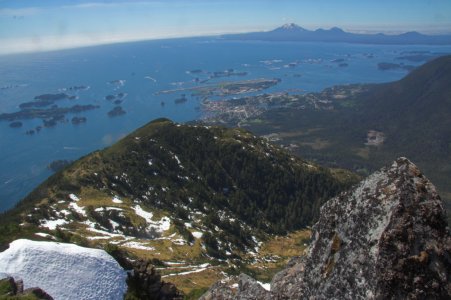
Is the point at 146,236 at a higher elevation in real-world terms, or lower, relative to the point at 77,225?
lower

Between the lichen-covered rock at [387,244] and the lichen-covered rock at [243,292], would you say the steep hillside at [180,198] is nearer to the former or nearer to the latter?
the lichen-covered rock at [243,292]

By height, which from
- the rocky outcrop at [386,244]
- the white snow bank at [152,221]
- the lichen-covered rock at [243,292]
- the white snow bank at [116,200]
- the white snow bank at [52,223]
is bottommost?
the white snow bank at [152,221]

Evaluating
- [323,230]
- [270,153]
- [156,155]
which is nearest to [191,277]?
[323,230]

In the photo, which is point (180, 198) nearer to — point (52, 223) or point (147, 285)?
point (52, 223)

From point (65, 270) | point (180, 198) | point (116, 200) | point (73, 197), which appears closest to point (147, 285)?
point (65, 270)

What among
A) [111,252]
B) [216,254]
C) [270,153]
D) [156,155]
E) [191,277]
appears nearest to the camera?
[111,252]

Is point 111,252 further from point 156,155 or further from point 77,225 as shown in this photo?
point 156,155

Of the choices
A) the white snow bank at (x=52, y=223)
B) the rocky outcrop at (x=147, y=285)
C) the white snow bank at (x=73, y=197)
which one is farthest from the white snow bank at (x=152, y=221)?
the rocky outcrop at (x=147, y=285)
